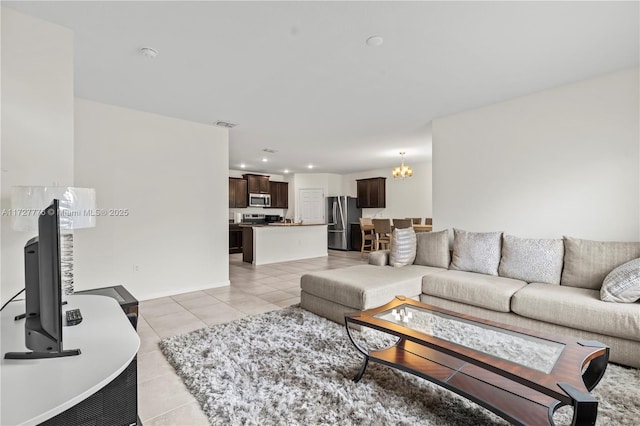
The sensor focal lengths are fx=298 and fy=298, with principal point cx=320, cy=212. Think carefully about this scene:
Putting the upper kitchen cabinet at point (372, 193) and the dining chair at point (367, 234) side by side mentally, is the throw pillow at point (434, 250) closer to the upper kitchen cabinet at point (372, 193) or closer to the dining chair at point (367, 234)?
the dining chair at point (367, 234)

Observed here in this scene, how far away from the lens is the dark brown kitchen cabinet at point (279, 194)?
9523 mm

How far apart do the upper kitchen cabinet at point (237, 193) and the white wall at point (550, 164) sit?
5.93 metres

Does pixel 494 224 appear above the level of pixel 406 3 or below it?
below

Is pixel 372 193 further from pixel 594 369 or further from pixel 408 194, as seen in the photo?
pixel 594 369

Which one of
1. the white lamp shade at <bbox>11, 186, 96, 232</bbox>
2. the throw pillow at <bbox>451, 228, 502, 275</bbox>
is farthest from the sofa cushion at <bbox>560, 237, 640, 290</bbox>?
the white lamp shade at <bbox>11, 186, 96, 232</bbox>

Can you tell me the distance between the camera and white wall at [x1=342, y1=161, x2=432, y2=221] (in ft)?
26.1

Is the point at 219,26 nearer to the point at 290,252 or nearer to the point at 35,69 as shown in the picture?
the point at 35,69

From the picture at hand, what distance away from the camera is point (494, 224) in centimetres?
369

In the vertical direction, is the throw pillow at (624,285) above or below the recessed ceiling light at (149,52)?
below

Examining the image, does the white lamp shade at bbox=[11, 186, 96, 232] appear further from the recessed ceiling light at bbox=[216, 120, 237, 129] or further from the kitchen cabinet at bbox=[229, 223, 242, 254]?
the kitchen cabinet at bbox=[229, 223, 242, 254]

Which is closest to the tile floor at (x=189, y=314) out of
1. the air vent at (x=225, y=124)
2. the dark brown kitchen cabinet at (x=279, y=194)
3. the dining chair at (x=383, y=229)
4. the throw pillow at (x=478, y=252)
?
the dining chair at (x=383, y=229)

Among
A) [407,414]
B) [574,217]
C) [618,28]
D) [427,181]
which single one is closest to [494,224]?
[574,217]

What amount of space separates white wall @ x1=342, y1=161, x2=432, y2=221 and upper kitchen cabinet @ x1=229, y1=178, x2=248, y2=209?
12.3 feet

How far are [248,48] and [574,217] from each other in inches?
142
